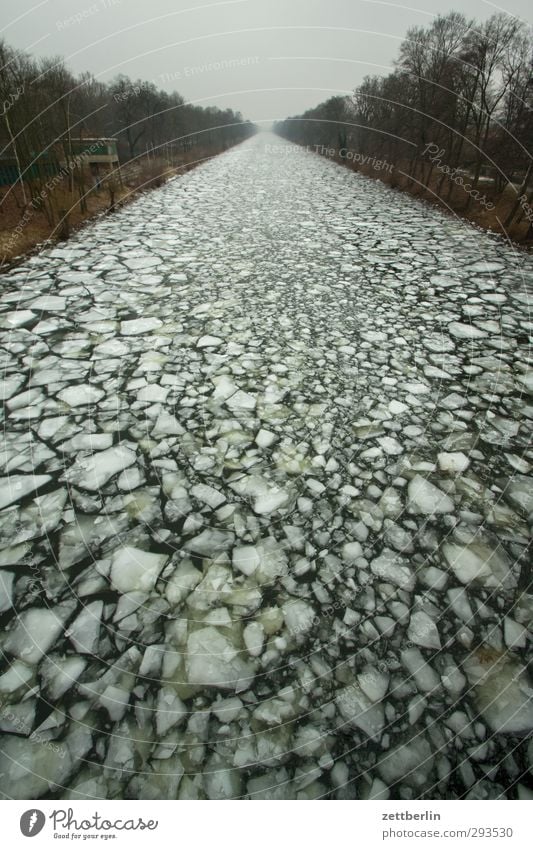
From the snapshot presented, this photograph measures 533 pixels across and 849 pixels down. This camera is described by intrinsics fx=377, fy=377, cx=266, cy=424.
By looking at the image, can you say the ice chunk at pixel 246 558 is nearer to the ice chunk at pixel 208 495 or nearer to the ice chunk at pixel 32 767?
the ice chunk at pixel 208 495

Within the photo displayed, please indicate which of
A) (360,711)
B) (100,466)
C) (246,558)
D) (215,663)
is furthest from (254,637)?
(100,466)

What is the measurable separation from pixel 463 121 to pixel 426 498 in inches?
392

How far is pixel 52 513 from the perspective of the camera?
6.42 feet

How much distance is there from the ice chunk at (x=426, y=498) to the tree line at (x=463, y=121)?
6.21 metres

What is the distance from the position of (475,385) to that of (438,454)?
Answer: 3.16 feet

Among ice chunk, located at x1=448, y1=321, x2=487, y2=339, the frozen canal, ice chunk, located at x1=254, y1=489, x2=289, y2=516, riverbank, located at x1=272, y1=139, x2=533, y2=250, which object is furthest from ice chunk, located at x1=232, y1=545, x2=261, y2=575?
riverbank, located at x1=272, y1=139, x2=533, y2=250

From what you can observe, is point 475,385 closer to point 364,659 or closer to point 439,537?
point 439,537

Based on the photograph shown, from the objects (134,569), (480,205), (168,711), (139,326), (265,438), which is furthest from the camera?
(480,205)

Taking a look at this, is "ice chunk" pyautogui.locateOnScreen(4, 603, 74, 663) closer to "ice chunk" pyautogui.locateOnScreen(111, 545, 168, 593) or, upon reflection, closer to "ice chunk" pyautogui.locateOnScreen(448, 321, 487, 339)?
"ice chunk" pyautogui.locateOnScreen(111, 545, 168, 593)

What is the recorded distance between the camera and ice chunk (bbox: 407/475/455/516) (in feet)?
6.65

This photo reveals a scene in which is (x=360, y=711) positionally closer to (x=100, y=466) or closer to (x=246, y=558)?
(x=246, y=558)

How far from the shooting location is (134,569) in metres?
1.74

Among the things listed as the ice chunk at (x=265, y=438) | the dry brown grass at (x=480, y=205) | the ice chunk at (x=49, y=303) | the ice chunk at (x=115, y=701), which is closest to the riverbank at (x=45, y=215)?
the ice chunk at (x=49, y=303)
